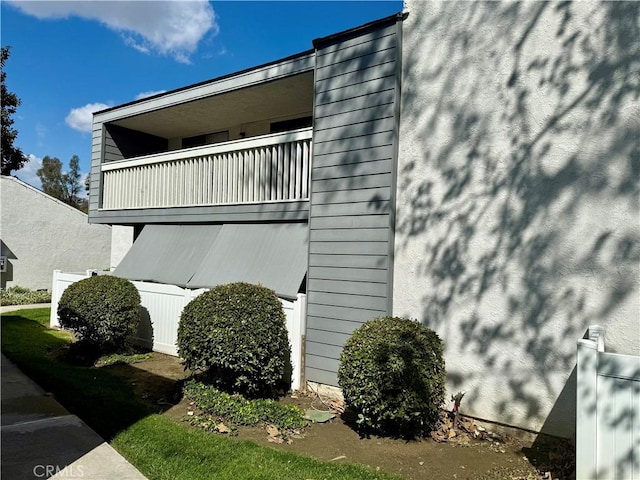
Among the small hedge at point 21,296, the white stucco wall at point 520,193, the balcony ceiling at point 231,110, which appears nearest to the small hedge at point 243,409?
the white stucco wall at point 520,193

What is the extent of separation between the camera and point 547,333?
16.5 ft

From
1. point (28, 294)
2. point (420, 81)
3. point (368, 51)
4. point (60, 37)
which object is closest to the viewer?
point (420, 81)

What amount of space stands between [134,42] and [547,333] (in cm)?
1221

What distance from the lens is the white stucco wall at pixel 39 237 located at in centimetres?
1681

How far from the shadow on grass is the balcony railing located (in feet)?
11.3

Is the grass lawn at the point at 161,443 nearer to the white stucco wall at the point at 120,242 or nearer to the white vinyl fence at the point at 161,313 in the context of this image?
the white vinyl fence at the point at 161,313

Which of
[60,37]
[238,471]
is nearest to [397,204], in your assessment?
[238,471]

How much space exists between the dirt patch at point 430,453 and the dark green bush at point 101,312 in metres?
2.96

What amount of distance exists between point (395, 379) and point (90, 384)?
472 cm

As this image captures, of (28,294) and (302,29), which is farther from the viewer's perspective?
(28,294)

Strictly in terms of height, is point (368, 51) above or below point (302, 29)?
below

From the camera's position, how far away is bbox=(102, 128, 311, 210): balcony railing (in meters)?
7.92

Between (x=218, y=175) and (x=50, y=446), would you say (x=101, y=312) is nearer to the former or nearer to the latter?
(x=218, y=175)

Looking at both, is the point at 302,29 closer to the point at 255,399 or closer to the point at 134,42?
the point at 134,42
